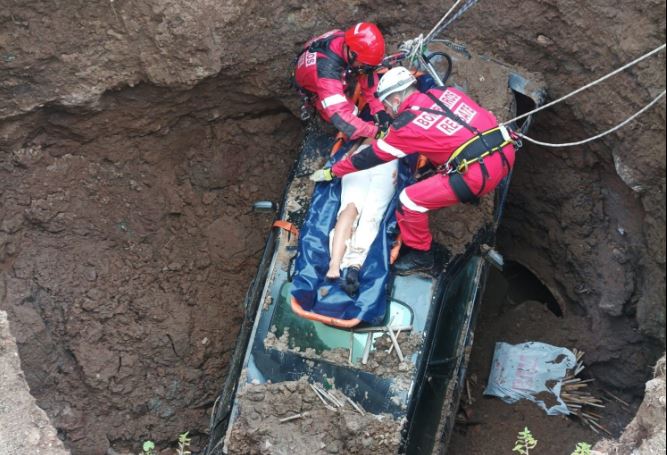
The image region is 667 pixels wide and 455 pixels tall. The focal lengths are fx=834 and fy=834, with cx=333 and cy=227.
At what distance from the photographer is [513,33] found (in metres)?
6.96

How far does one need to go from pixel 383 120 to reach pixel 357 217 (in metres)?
0.83

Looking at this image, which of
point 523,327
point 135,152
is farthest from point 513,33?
point 135,152

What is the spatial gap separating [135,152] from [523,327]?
3814mm

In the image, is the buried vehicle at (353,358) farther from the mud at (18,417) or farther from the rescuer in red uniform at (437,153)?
the mud at (18,417)

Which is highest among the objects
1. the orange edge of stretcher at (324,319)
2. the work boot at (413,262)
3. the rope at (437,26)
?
A: the rope at (437,26)

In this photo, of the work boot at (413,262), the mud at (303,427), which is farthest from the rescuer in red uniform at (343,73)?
the mud at (303,427)

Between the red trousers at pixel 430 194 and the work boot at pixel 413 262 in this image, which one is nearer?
the red trousers at pixel 430 194

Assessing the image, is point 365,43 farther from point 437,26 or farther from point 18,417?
point 18,417

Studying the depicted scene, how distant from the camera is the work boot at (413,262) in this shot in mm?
5895

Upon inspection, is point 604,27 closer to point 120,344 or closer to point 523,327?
point 523,327

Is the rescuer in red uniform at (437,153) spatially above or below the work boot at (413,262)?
above

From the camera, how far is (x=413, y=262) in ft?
19.4

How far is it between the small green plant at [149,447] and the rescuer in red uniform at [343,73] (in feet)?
8.97

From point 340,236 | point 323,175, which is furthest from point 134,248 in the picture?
point 340,236
